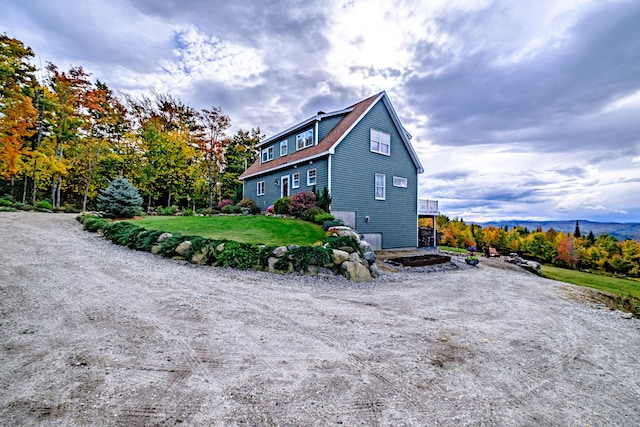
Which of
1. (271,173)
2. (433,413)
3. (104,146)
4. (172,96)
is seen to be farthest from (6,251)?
(172,96)

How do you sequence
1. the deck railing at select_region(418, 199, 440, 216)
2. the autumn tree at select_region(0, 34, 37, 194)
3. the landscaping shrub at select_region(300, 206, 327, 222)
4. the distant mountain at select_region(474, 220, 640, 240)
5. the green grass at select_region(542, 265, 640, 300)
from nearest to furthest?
the green grass at select_region(542, 265, 640, 300) → the landscaping shrub at select_region(300, 206, 327, 222) → the autumn tree at select_region(0, 34, 37, 194) → the deck railing at select_region(418, 199, 440, 216) → the distant mountain at select_region(474, 220, 640, 240)

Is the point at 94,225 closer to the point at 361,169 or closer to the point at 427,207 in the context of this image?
the point at 361,169

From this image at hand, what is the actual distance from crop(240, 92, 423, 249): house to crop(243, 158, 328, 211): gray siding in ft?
0.18

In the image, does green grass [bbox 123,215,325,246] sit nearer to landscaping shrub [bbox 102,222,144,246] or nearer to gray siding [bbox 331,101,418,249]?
landscaping shrub [bbox 102,222,144,246]

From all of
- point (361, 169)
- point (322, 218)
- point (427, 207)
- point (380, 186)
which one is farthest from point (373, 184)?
point (427, 207)

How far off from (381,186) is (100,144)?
2417cm

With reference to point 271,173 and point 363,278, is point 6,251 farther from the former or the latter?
point 271,173

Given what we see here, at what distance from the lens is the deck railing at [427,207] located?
19062 millimetres

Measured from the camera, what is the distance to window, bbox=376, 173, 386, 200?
1648 centimetres

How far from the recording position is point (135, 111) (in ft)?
89.0

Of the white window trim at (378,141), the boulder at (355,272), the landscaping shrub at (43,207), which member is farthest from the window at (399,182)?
the landscaping shrub at (43,207)

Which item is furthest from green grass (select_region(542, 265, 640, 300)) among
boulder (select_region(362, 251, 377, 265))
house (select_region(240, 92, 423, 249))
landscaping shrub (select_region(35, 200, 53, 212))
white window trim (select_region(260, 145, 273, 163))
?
landscaping shrub (select_region(35, 200, 53, 212))

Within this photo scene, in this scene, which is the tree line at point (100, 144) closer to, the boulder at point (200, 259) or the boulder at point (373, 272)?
the boulder at point (200, 259)

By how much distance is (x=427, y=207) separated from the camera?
19297 mm
